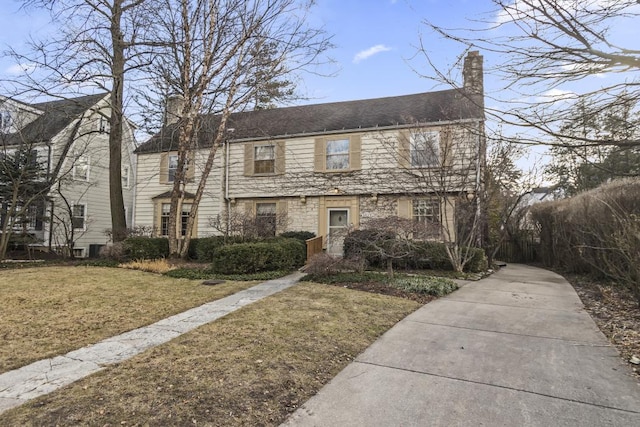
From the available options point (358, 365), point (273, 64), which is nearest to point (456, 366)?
point (358, 365)

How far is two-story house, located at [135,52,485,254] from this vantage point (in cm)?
1206

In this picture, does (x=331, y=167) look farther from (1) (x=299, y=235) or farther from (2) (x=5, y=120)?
(2) (x=5, y=120)

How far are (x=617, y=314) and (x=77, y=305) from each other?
8894 millimetres

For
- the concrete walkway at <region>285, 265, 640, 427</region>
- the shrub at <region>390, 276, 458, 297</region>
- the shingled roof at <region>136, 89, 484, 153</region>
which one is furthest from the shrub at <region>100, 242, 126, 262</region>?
the concrete walkway at <region>285, 265, 640, 427</region>

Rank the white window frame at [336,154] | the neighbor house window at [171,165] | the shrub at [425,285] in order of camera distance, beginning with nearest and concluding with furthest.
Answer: the shrub at [425,285] → the white window frame at [336,154] → the neighbor house window at [171,165]

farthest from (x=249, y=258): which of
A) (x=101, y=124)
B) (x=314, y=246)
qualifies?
(x=101, y=124)

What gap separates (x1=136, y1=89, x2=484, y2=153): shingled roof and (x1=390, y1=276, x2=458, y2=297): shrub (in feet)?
20.3

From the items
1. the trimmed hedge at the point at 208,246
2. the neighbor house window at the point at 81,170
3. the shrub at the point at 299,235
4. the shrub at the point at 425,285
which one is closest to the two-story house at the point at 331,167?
the shrub at the point at 299,235

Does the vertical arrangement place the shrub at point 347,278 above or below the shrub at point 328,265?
below

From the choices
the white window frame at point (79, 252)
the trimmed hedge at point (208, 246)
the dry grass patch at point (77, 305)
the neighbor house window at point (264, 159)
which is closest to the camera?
the dry grass patch at point (77, 305)

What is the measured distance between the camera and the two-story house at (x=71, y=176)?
1511 centimetres

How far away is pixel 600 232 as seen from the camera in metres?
8.31

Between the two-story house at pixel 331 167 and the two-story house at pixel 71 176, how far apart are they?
2.97 m

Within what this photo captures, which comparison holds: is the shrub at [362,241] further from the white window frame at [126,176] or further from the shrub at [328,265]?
the white window frame at [126,176]
